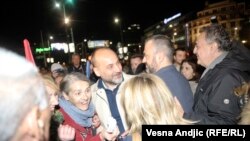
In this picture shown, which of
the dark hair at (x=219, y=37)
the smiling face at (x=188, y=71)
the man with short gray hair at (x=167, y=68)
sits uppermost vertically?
the dark hair at (x=219, y=37)

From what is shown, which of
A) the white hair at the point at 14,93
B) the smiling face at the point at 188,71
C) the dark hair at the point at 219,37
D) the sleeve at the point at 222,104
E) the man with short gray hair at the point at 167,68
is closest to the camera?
the white hair at the point at 14,93

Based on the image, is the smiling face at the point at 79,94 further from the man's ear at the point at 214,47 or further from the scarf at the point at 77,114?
the man's ear at the point at 214,47

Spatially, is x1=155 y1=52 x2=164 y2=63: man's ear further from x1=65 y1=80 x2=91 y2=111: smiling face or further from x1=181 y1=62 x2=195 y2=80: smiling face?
x1=181 y1=62 x2=195 y2=80: smiling face

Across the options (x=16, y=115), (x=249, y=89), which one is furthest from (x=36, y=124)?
(x=249, y=89)

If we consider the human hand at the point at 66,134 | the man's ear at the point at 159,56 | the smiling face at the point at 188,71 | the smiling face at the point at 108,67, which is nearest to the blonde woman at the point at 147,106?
the human hand at the point at 66,134

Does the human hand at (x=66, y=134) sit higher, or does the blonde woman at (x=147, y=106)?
the blonde woman at (x=147, y=106)

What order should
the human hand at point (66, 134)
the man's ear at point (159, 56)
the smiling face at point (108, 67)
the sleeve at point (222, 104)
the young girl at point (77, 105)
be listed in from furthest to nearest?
the smiling face at point (108, 67) → the man's ear at point (159, 56) → the young girl at point (77, 105) → the sleeve at point (222, 104) → the human hand at point (66, 134)

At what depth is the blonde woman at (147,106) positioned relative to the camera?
2.72m

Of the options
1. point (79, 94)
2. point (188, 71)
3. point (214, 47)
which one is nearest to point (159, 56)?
point (214, 47)

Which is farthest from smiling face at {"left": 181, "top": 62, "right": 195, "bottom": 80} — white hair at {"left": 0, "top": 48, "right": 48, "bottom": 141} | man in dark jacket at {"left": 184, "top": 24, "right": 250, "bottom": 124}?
white hair at {"left": 0, "top": 48, "right": 48, "bottom": 141}

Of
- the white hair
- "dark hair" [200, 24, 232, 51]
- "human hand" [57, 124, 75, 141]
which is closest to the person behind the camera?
the white hair

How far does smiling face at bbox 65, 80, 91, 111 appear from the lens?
12.6 feet

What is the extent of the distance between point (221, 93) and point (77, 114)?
1.72 metres

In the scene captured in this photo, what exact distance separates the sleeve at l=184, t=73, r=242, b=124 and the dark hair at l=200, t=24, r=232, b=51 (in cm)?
63
